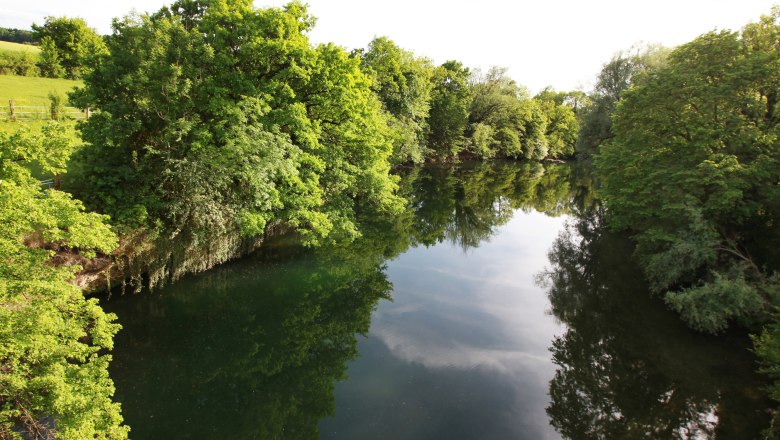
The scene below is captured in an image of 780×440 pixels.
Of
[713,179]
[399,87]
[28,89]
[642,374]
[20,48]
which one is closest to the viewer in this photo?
[642,374]

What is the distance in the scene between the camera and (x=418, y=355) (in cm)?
1627

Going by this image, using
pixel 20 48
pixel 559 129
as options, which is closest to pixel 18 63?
pixel 20 48

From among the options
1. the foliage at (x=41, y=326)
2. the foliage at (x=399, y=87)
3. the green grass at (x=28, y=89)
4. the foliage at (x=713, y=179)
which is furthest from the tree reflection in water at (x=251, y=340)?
the foliage at (x=399, y=87)

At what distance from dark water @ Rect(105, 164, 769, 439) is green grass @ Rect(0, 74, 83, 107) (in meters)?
24.7

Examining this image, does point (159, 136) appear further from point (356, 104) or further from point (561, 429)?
point (561, 429)

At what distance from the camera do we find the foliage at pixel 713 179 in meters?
17.1

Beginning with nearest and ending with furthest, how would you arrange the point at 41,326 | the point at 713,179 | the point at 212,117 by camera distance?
the point at 41,326
the point at 713,179
the point at 212,117

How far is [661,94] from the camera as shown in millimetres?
22516

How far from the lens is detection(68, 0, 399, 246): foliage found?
17.8 meters

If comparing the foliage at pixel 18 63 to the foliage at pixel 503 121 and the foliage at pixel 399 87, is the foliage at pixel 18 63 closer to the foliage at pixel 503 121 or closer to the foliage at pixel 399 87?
the foliage at pixel 399 87

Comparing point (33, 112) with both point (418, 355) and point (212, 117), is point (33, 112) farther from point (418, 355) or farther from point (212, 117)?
point (418, 355)

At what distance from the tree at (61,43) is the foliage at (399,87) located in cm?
3506

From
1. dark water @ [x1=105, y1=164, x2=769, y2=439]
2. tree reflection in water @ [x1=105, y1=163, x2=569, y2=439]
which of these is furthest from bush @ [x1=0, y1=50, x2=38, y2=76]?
tree reflection in water @ [x1=105, y1=163, x2=569, y2=439]

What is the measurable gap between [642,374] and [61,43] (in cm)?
7178
